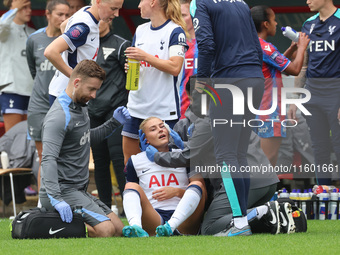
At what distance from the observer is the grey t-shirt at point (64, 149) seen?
5.25 metres

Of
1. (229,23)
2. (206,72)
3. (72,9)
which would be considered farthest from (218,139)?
(72,9)

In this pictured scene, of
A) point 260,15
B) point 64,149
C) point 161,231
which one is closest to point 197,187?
point 161,231

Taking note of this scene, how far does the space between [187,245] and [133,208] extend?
79 cm

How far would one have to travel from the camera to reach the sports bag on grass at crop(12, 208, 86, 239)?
523cm

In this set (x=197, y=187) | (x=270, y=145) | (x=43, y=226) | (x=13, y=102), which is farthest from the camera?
(x=13, y=102)

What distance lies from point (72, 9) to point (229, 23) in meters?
3.19

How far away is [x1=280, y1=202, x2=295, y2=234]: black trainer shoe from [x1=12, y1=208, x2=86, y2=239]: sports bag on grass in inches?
53.8

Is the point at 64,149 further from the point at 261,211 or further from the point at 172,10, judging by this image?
the point at 172,10

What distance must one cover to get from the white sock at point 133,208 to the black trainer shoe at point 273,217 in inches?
33.6

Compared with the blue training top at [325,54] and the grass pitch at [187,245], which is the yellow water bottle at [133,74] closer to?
the grass pitch at [187,245]

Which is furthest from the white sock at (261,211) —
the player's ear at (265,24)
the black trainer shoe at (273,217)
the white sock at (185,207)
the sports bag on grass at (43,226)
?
the player's ear at (265,24)

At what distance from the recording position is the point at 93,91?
18.0 feet

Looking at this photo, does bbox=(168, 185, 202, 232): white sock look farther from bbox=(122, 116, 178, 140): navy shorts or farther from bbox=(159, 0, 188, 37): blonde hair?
bbox=(159, 0, 188, 37): blonde hair

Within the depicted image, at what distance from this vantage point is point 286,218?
17.6 feet
